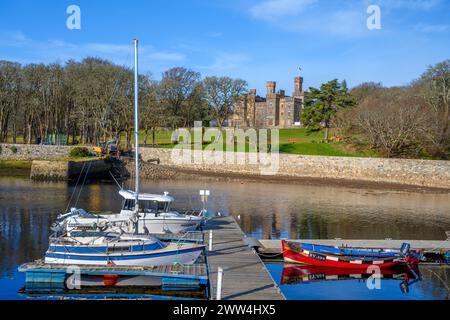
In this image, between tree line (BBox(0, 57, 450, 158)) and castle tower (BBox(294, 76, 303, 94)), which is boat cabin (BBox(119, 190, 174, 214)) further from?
castle tower (BBox(294, 76, 303, 94))

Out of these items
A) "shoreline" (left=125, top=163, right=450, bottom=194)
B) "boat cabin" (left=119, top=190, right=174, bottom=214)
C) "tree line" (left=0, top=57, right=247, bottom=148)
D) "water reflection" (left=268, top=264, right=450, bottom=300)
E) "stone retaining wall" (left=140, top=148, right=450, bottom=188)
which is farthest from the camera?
"tree line" (left=0, top=57, right=247, bottom=148)

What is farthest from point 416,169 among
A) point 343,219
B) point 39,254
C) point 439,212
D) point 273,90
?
point 273,90

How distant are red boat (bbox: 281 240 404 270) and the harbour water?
97 centimetres

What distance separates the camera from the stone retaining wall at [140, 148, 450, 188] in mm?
55656

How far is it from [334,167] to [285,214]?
79.9ft

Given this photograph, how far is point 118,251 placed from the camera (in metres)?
20.3

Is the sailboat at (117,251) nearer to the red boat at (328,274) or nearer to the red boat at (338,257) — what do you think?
the red boat at (328,274)

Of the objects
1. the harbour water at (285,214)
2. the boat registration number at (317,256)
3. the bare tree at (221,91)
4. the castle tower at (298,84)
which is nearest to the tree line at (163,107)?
the bare tree at (221,91)

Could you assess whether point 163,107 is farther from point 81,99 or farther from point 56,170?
point 56,170

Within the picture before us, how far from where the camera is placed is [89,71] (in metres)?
68.8

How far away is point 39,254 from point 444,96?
206 ft

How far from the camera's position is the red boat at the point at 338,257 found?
2295 centimetres

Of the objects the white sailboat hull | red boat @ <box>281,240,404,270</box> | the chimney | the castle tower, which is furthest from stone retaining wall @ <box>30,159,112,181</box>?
the chimney

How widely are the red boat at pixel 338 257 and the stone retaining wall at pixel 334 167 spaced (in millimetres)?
35282
